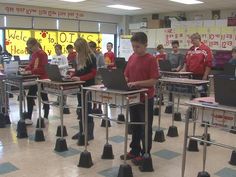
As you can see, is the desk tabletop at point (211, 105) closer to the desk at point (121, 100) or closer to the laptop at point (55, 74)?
the desk at point (121, 100)

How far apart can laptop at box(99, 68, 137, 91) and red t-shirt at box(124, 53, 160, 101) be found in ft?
0.96

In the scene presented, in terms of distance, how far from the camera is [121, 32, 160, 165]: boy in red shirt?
302 centimetres

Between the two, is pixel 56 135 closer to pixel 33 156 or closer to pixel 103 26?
pixel 33 156

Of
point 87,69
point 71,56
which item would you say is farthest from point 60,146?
point 71,56

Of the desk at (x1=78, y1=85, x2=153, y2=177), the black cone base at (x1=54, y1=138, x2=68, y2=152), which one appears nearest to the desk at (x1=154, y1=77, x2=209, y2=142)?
the desk at (x1=78, y1=85, x2=153, y2=177)

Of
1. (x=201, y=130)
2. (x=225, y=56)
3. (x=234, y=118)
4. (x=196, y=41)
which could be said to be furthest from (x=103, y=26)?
(x=234, y=118)

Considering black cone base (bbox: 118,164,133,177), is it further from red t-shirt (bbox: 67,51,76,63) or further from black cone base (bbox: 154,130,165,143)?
red t-shirt (bbox: 67,51,76,63)

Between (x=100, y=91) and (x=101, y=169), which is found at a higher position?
(x=100, y=91)

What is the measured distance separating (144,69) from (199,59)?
2594mm

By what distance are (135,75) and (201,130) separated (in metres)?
2.29

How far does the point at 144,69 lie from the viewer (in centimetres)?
305

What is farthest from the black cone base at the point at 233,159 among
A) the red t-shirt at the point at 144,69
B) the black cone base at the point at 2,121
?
the black cone base at the point at 2,121

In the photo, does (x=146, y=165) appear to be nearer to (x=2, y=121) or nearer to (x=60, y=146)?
(x=60, y=146)

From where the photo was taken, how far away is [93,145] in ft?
13.1
